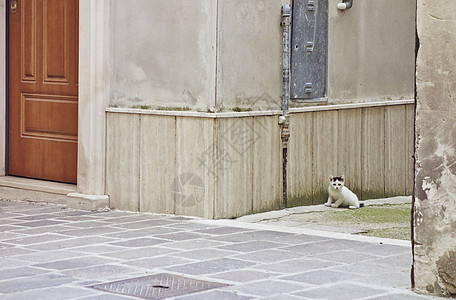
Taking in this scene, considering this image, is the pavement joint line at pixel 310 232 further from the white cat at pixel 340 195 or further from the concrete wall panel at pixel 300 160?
the white cat at pixel 340 195

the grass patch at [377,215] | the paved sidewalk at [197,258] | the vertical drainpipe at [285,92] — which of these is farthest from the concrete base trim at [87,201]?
the grass patch at [377,215]

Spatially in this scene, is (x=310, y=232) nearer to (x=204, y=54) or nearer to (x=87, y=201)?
(x=204, y=54)

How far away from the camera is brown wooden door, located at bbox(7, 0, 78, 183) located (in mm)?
9469

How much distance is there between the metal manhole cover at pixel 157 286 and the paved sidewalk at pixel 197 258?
0.21 feet

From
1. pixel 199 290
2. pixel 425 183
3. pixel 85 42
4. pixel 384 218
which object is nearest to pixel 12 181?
pixel 85 42

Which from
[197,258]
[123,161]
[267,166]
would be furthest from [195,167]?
[197,258]

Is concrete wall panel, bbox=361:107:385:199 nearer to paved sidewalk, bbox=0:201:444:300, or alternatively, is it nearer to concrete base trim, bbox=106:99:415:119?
concrete base trim, bbox=106:99:415:119

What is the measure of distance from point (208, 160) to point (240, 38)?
1.12m

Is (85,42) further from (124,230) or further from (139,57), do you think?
(124,230)

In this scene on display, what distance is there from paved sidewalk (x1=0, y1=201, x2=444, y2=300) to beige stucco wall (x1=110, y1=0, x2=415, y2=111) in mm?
1120

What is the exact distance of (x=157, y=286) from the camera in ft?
18.8

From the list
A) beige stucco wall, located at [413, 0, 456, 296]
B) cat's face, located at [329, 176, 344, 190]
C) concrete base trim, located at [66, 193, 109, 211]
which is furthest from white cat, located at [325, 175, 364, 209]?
beige stucco wall, located at [413, 0, 456, 296]

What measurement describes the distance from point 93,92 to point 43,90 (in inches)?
38.2

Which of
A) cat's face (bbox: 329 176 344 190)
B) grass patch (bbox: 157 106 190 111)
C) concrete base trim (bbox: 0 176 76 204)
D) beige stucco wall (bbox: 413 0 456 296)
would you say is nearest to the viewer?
beige stucco wall (bbox: 413 0 456 296)
